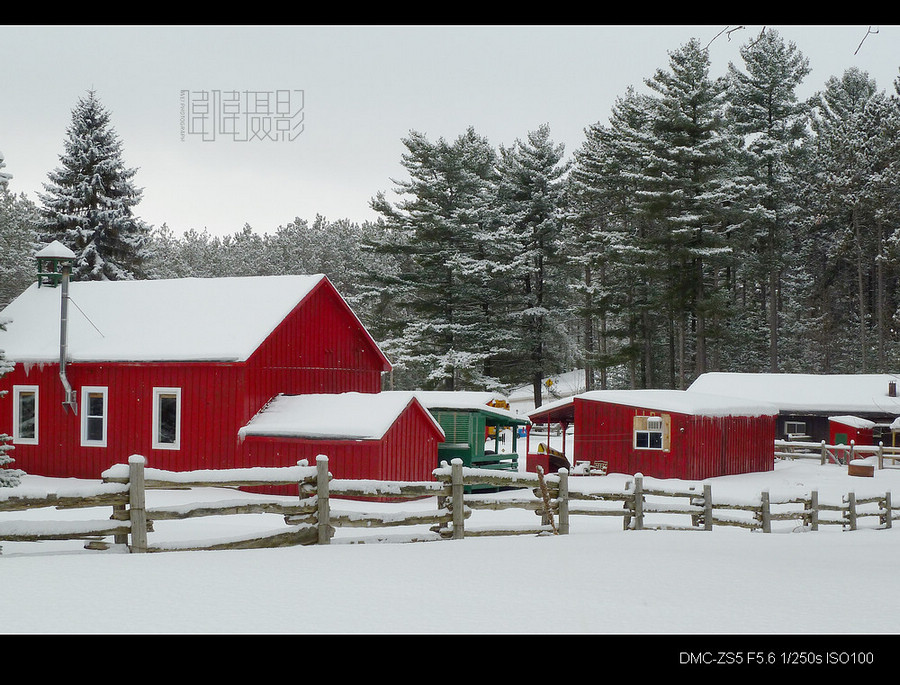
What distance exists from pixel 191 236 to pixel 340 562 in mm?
142399

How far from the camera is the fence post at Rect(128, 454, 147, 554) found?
→ 34.2 ft

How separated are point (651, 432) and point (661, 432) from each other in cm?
34

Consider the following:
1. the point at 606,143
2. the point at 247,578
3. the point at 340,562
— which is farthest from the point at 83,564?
the point at 606,143

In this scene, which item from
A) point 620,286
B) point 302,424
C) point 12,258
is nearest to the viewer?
point 302,424

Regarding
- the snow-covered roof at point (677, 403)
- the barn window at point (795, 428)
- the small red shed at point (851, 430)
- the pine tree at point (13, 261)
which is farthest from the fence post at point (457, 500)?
the pine tree at point (13, 261)

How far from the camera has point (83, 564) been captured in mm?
9453

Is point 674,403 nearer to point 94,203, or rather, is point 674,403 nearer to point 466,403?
point 466,403

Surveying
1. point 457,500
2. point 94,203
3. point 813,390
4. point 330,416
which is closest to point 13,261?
point 94,203

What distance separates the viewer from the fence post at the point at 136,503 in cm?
1042

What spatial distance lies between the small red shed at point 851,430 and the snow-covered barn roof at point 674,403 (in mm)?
6499

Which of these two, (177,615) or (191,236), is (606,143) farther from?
(191,236)

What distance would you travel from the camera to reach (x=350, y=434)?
72.1 ft

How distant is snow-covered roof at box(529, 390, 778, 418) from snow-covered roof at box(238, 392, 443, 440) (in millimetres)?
9835

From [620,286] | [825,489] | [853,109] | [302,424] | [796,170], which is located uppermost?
[853,109]
